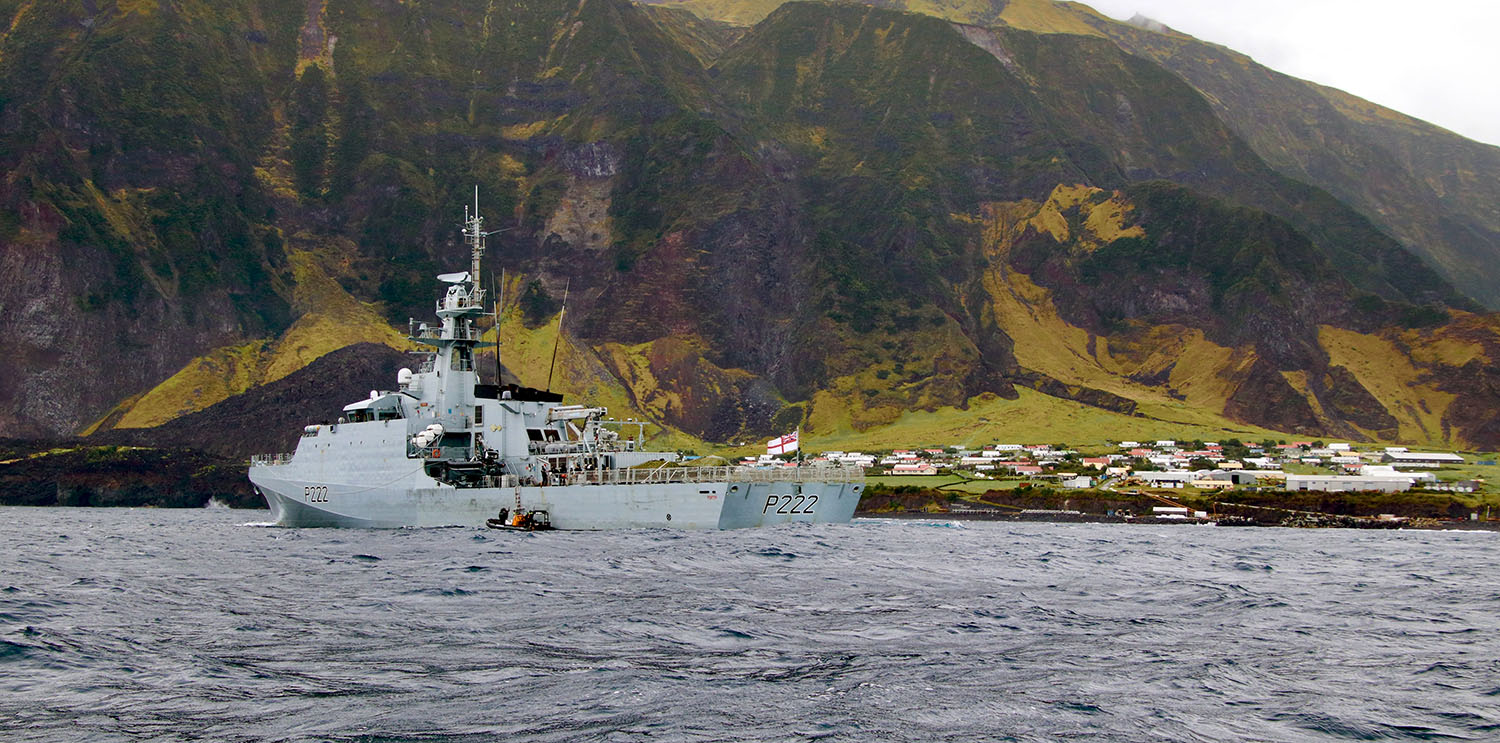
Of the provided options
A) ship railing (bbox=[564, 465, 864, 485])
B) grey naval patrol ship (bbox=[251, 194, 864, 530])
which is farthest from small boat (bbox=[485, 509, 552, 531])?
ship railing (bbox=[564, 465, 864, 485])

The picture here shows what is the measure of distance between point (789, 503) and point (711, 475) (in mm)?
5229

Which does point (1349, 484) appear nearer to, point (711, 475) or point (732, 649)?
point (711, 475)

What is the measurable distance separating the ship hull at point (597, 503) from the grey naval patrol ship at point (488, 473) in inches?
3.0

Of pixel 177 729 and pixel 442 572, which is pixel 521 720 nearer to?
pixel 177 729

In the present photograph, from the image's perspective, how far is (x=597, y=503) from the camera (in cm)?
7069

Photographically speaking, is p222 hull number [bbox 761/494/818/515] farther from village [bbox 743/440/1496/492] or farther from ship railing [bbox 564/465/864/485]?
village [bbox 743/440/1496/492]

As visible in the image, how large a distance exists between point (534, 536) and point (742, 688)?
1722 inches

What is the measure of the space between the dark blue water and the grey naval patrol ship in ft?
53.8

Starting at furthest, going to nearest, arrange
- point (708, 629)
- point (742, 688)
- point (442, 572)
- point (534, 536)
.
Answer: point (534, 536), point (442, 572), point (708, 629), point (742, 688)

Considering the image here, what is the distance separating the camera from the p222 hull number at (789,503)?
72062mm

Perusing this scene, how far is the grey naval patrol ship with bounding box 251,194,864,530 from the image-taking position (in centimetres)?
7050

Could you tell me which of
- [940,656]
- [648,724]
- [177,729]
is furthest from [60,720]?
[940,656]

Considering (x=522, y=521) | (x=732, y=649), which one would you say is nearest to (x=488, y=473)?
(x=522, y=521)

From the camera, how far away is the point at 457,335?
267 feet
